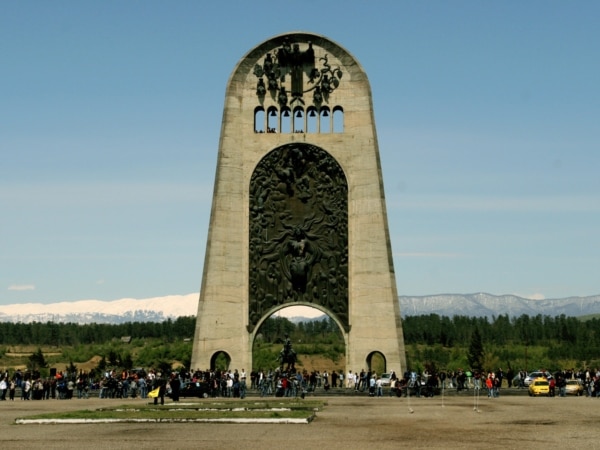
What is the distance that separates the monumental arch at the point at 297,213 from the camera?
176 ft

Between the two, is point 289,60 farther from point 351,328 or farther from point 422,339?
point 422,339

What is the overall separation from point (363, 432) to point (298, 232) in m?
28.7

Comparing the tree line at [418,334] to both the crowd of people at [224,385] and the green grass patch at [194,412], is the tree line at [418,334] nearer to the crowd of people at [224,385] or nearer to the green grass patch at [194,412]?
the crowd of people at [224,385]

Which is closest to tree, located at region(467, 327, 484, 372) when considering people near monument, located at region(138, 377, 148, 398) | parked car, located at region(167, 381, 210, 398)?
people near monument, located at region(138, 377, 148, 398)

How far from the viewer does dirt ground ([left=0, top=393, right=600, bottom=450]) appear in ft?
75.8

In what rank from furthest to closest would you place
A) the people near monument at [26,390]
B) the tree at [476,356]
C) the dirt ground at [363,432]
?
the tree at [476,356] < the people near monument at [26,390] < the dirt ground at [363,432]

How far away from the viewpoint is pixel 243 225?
2154 inches

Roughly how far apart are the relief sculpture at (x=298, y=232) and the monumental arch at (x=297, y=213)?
55 mm

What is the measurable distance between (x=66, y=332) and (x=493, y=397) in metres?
128

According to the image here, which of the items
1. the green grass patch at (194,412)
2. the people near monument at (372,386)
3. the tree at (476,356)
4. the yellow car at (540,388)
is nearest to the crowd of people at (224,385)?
the people near monument at (372,386)

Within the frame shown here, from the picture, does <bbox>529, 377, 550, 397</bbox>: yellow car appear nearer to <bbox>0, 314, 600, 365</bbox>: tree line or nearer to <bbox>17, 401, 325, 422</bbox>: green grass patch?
<bbox>17, 401, 325, 422</bbox>: green grass patch

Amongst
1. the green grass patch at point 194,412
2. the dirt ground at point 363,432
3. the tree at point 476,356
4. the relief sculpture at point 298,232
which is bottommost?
the dirt ground at point 363,432

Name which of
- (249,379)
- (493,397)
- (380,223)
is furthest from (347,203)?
(493,397)

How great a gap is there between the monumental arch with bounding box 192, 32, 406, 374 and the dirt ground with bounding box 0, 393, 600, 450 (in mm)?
17681
